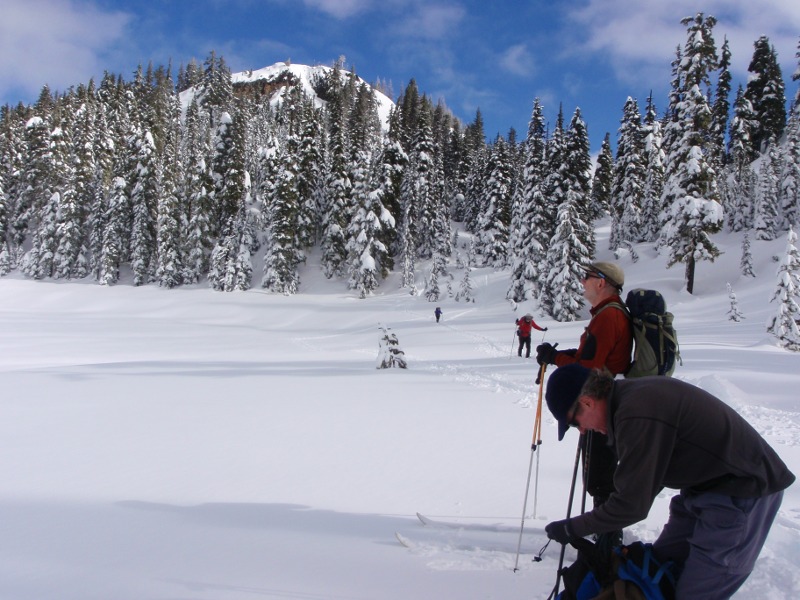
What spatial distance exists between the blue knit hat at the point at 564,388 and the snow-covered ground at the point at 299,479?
5.58 ft

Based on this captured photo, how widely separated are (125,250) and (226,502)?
177 ft

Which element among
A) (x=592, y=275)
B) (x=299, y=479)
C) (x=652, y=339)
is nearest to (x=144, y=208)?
(x=299, y=479)

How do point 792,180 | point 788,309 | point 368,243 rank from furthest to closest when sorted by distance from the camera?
point 368,243 < point 792,180 < point 788,309

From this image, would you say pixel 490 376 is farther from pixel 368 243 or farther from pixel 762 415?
pixel 368 243

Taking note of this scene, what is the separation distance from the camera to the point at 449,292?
4003 cm

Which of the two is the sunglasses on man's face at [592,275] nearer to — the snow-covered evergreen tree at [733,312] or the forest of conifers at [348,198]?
the snow-covered evergreen tree at [733,312]

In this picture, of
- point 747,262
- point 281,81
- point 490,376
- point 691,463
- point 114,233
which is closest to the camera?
point 691,463

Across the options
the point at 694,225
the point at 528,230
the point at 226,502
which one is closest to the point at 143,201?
the point at 528,230

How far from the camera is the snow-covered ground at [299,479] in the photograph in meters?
3.61

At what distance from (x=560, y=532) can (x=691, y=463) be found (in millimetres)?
807

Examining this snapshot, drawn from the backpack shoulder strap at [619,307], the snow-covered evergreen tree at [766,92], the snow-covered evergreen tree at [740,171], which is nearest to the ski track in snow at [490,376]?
the backpack shoulder strap at [619,307]

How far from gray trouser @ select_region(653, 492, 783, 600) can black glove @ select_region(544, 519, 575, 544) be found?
58 centimetres

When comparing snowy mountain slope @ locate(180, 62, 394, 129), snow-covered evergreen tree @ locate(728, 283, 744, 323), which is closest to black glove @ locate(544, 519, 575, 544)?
snow-covered evergreen tree @ locate(728, 283, 744, 323)

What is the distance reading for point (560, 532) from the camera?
2758 mm
